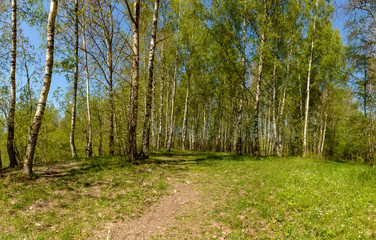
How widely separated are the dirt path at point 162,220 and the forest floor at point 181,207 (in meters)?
0.03

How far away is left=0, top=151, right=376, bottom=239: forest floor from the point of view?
5.24m

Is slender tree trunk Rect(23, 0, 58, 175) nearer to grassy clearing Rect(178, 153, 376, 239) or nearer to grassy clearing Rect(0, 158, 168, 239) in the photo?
grassy clearing Rect(0, 158, 168, 239)

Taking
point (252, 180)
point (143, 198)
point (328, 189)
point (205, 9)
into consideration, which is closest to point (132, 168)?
point (143, 198)

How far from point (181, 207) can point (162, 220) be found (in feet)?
3.56

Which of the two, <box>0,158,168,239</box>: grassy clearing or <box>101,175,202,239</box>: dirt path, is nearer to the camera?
<box>0,158,168,239</box>: grassy clearing

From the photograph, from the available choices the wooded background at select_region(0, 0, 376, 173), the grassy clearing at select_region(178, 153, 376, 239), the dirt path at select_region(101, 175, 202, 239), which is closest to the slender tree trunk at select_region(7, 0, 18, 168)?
the wooded background at select_region(0, 0, 376, 173)

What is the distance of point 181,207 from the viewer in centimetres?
739

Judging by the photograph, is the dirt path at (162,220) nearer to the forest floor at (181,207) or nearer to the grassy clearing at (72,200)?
the forest floor at (181,207)

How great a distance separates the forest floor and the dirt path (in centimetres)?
3

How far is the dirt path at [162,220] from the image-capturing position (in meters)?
5.66

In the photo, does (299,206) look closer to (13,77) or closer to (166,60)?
(13,77)

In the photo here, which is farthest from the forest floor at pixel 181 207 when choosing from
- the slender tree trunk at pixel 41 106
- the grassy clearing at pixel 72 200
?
the slender tree trunk at pixel 41 106

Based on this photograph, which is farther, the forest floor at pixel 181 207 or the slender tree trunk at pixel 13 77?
the slender tree trunk at pixel 13 77

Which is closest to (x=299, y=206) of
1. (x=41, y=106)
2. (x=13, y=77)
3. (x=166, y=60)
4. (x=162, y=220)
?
(x=162, y=220)
